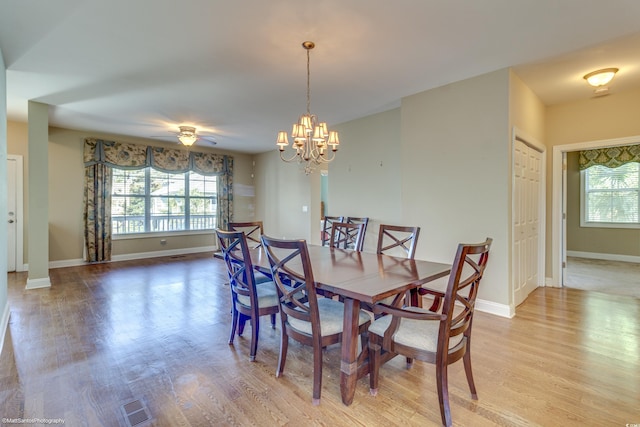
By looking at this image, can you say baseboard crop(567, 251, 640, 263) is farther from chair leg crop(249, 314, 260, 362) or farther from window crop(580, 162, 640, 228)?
chair leg crop(249, 314, 260, 362)

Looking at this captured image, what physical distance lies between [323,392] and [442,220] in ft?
8.02

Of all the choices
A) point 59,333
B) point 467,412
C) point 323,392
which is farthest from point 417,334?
point 59,333

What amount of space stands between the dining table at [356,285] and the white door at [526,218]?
5.73 feet

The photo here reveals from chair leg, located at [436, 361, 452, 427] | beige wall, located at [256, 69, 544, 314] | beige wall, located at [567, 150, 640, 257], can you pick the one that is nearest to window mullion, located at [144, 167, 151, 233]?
beige wall, located at [256, 69, 544, 314]

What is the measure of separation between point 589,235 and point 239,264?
24.3 feet

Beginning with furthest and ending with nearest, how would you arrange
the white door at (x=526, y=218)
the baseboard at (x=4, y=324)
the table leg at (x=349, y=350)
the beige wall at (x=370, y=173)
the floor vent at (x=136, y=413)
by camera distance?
the beige wall at (x=370, y=173) < the white door at (x=526, y=218) < the baseboard at (x=4, y=324) < the table leg at (x=349, y=350) < the floor vent at (x=136, y=413)

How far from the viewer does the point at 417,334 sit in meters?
1.68

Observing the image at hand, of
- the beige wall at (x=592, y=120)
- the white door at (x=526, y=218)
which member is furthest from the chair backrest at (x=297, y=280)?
the beige wall at (x=592, y=120)

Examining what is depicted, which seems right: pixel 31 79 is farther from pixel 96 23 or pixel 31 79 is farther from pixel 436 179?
pixel 436 179

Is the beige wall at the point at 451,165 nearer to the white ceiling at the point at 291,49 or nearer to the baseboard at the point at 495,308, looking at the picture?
the baseboard at the point at 495,308

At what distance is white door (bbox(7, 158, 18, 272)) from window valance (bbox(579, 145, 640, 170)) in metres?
10.2

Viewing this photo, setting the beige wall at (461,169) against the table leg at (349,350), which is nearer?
the table leg at (349,350)

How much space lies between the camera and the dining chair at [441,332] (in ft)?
5.03

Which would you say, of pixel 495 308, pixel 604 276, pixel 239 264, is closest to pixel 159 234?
pixel 239 264
